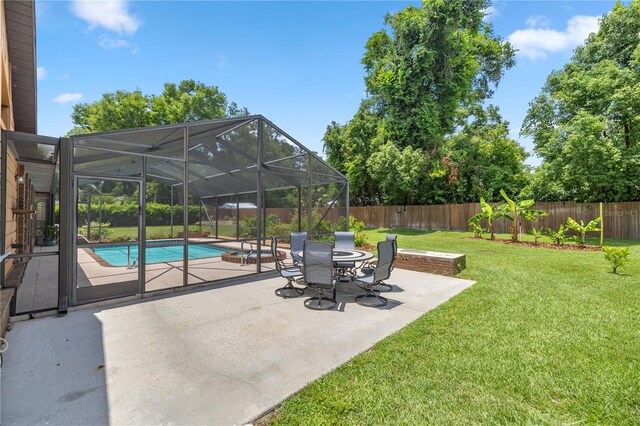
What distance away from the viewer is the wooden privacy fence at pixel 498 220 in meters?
14.3

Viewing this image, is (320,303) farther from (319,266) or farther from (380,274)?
(380,274)

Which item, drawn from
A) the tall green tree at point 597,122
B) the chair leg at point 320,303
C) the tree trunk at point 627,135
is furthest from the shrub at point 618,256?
the tree trunk at point 627,135

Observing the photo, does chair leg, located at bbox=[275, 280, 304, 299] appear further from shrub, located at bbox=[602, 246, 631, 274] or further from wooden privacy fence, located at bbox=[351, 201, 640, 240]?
wooden privacy fence, located at bbox=[351, 201, 640, 240]

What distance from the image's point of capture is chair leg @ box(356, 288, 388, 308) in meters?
5.39

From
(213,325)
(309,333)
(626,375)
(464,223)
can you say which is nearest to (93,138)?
(213,325)

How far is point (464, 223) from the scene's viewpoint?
770 inches

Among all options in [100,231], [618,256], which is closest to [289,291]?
[100,231]

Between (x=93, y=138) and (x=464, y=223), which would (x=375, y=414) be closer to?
(x=93, y=138)

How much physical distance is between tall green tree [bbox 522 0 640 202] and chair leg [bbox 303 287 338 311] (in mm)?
17141

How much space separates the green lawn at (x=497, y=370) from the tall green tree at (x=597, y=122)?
1338cm

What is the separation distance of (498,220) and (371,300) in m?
16.4

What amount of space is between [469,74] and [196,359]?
2442 cm

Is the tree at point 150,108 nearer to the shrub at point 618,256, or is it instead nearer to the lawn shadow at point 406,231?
the lawn shadow at point 406,231

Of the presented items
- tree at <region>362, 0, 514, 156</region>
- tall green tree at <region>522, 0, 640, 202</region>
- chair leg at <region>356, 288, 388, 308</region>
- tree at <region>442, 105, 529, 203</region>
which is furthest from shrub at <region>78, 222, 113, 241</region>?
tall green tree at <region>522, 0, 640, 202</region>
